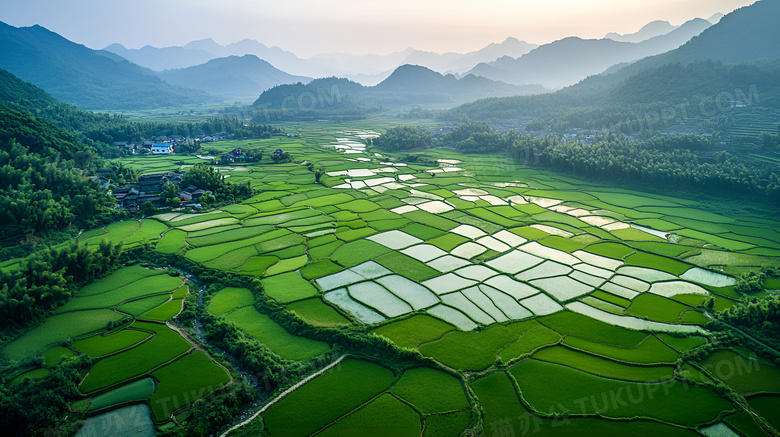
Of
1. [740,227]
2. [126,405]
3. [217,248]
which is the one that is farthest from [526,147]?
[126,405]

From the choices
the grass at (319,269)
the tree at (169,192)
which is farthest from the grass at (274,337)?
the tree at (169,192)

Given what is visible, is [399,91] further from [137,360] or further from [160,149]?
[137,360]

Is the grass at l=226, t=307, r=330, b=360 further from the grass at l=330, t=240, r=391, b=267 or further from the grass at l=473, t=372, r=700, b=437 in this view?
the grass at l=473, t=372, r=700, b=437

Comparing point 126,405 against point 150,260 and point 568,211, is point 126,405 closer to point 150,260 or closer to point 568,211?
point 150,260

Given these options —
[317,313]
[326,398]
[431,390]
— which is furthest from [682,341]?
[317,313]

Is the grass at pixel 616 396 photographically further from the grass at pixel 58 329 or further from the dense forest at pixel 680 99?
the dense forest at pixel 680 99

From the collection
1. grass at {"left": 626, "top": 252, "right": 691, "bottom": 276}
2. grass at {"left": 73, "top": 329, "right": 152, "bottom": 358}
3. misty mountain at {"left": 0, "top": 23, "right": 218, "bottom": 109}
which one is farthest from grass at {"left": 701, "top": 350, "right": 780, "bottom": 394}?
misty mountain at {"left": 0, "top": 23, "right": 218, "bottom": 109}
